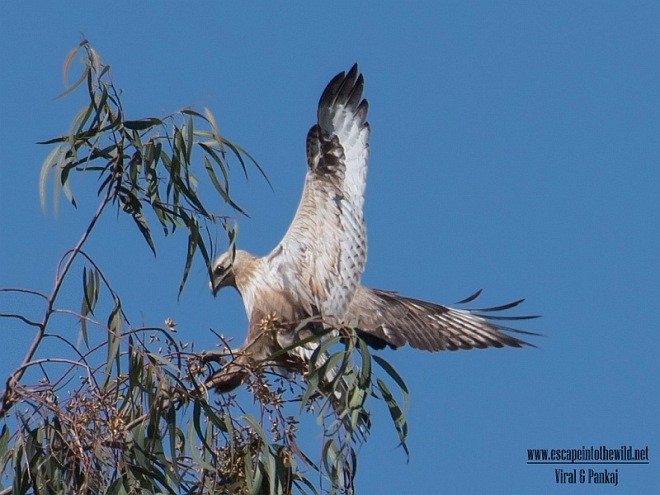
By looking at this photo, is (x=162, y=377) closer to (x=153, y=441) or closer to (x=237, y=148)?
(x=153, y=441)

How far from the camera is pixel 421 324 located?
7.25 m

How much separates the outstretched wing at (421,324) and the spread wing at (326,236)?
0.20 m

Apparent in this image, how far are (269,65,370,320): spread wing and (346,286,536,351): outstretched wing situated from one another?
0.20 m

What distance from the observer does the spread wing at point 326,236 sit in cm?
652

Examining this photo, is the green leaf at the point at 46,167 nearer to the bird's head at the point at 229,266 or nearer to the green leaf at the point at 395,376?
the green leaf at the point at 395,376

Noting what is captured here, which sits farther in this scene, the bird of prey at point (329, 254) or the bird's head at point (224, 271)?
the bird's head at point (224, 271)

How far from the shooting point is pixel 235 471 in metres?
4.25

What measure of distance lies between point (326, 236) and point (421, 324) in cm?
103

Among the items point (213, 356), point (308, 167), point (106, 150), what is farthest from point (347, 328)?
point (308, 167)

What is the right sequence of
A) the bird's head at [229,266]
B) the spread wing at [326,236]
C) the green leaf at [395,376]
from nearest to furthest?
the green leaf at [395,376] < the spread wing at [326,236] < the bird's head at [229,266]

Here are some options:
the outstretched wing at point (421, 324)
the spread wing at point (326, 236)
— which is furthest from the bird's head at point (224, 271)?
the outstretched wing at point (421, 324)

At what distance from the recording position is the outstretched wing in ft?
22.4

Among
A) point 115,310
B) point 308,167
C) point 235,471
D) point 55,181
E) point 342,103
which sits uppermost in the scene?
point 342,103

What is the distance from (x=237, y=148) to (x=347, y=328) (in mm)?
945
